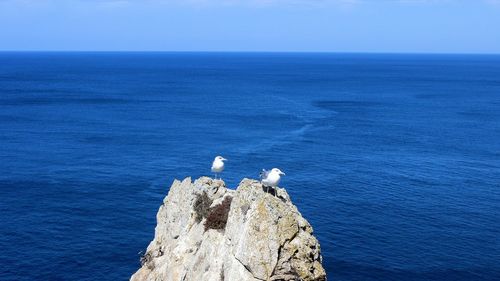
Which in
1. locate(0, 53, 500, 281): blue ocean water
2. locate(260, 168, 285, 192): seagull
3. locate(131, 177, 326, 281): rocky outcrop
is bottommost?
locate(0, 53, 500, 281): blue ocean water

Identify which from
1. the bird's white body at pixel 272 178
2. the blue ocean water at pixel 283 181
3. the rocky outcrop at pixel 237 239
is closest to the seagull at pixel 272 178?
the bird's white body at pixel 272 178

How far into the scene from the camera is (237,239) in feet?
118

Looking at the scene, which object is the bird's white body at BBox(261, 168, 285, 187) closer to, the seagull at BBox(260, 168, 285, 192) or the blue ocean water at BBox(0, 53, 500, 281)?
the seagull at BBox(260, 168, 285, 192)

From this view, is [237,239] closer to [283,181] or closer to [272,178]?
[272,178]

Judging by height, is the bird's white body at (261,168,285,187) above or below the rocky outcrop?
above

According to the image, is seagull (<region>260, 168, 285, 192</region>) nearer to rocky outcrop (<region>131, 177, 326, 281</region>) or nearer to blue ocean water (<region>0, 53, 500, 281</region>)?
rocky outcrop (<region>131, 177, 326, 281</region>)

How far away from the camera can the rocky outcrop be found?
34000 millimetres

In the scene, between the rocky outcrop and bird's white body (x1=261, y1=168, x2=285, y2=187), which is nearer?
the rocky outcrop

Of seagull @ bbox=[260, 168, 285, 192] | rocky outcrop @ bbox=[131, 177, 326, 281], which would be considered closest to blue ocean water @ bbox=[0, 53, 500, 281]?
rocky outcrop @ bbox=[131, 177, 326, 281]

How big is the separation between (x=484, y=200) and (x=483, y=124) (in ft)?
229

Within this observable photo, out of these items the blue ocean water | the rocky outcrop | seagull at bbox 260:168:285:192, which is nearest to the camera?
the rocky outcrop

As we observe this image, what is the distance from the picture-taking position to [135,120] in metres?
154

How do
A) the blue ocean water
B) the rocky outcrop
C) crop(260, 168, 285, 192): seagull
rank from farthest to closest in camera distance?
1. the blue ocean water
2. crop(260, 168, 285, 192): seagull
3. the rocky outcrop

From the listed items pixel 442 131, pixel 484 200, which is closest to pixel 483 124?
pixel 442 131
